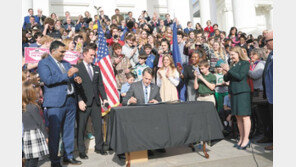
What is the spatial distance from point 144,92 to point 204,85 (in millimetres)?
1634

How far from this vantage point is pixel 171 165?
4.48 meters

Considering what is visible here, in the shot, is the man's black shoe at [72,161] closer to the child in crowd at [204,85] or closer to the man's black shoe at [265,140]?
the child in crowd at [204,85]

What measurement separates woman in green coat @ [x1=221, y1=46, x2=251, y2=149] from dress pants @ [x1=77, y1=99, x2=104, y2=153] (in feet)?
9.91

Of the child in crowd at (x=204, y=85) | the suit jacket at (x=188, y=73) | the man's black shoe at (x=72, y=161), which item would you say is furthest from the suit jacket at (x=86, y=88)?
the suit jacket at (x=188, y=73)

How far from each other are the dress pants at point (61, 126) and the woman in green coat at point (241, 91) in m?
3.47

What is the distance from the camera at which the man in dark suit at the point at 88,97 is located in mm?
5141

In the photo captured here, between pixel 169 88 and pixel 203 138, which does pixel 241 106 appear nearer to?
pixel 203 138

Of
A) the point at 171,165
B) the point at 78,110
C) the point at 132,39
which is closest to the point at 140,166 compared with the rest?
the point at 171,165

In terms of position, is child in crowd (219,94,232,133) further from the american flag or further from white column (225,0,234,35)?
white column (225,0,234,35)

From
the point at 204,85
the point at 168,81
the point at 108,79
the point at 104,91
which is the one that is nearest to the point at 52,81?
the point at 104,91

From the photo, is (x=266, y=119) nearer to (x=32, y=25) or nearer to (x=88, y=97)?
(x=88, y=97)

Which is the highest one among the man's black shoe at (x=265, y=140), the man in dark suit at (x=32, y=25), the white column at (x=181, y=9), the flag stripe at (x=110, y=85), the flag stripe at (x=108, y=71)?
the white column at (x=181, y=9)

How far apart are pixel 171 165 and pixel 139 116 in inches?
43.3

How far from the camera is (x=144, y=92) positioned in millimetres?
5230
